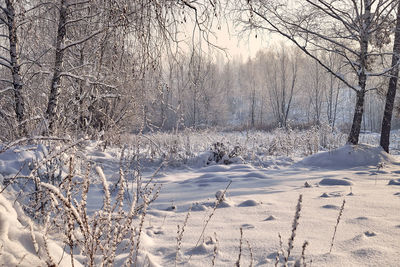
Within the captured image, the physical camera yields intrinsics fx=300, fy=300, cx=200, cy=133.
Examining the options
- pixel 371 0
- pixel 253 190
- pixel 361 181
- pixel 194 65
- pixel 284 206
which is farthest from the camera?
pixel 371 0

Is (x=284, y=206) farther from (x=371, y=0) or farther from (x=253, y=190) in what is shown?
(x=371, y=0)

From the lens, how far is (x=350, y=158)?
6531 millimetres

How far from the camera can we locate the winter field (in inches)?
45.8

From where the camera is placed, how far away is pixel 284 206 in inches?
119

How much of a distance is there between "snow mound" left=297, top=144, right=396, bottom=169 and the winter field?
85 centimetres

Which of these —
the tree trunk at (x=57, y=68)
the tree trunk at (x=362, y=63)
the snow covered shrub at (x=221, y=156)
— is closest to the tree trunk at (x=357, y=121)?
the tree trunk at (x=362, y=63)

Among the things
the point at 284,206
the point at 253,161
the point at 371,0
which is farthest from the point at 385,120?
the point at 284,206

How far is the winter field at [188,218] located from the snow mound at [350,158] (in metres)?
0.85

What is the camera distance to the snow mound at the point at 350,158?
6.42 metres

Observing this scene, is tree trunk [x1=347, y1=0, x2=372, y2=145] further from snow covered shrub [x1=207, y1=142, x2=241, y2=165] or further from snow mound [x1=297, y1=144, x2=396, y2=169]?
snow covered shrub [x1=207, y1=142, x2=241, y2=165]

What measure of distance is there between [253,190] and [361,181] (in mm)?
1884

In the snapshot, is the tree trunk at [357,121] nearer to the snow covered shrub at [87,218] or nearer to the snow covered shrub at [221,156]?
the snow covered shrub at [221,156]

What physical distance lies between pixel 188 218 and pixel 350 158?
5.08 m

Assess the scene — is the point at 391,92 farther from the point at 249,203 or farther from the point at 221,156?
the point at 249,203
